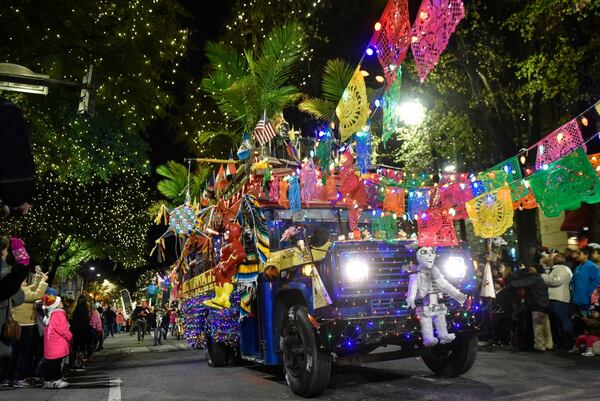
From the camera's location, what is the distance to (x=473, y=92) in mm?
16234

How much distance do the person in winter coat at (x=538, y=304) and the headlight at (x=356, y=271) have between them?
5.38m

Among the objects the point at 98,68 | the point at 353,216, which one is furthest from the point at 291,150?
the point at 98,68

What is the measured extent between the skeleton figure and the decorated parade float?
0.02 m

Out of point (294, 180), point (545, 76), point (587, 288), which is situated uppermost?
point (545, 76)

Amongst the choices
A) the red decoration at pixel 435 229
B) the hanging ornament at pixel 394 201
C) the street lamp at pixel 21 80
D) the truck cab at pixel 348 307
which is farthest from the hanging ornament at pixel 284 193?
the street lamp at pixel 21 80

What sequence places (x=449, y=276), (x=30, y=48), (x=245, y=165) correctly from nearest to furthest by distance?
→ (x=449, y=276) < (x=245, y=165) < (x=30, y=48)

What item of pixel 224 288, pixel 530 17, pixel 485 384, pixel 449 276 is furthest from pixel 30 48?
pixel 530 17

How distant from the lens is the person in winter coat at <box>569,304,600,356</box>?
8.94 meters

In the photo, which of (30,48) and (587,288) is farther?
(30,48)

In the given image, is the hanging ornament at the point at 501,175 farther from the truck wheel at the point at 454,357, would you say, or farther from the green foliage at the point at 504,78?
the green foliage at the point at 504,78

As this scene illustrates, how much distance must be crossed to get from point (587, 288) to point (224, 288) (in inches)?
249

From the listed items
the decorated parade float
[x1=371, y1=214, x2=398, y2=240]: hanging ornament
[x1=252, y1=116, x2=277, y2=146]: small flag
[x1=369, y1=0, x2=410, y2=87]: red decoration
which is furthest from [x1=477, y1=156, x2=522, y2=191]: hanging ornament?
[x1=252, y1=116, x2=277, y2=146]: small flag

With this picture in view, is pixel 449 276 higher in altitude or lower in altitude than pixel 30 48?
lower

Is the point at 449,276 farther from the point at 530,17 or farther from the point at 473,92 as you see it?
the point at 473,92
